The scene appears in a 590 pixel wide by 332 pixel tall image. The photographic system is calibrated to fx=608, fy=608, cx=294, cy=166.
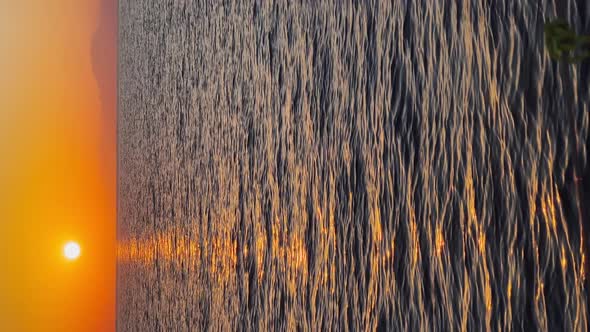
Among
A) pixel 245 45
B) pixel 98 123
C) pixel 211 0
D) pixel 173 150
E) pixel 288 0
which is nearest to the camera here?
pixel 288 0

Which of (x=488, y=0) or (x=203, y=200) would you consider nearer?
(x=488, y=0)

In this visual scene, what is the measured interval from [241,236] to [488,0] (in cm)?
33

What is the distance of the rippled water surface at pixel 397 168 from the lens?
0.58ft

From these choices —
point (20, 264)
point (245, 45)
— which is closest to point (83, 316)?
point (20, 264)

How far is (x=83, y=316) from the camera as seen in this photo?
258 centimetres

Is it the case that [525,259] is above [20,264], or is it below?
above

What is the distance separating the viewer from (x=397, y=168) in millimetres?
247

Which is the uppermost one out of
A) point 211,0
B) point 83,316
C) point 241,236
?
point 211,0

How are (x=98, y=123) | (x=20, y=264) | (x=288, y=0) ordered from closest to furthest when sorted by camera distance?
(x=288, y=0) → (x=20, y=264) → (x=98, y=123)

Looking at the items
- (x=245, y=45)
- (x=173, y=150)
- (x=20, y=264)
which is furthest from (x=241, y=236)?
(x=20, y=264)

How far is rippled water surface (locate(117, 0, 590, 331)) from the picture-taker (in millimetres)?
176

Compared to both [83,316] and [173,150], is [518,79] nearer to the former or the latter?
[173,150]

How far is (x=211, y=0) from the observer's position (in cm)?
60

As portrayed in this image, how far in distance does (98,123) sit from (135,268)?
1384 mm
